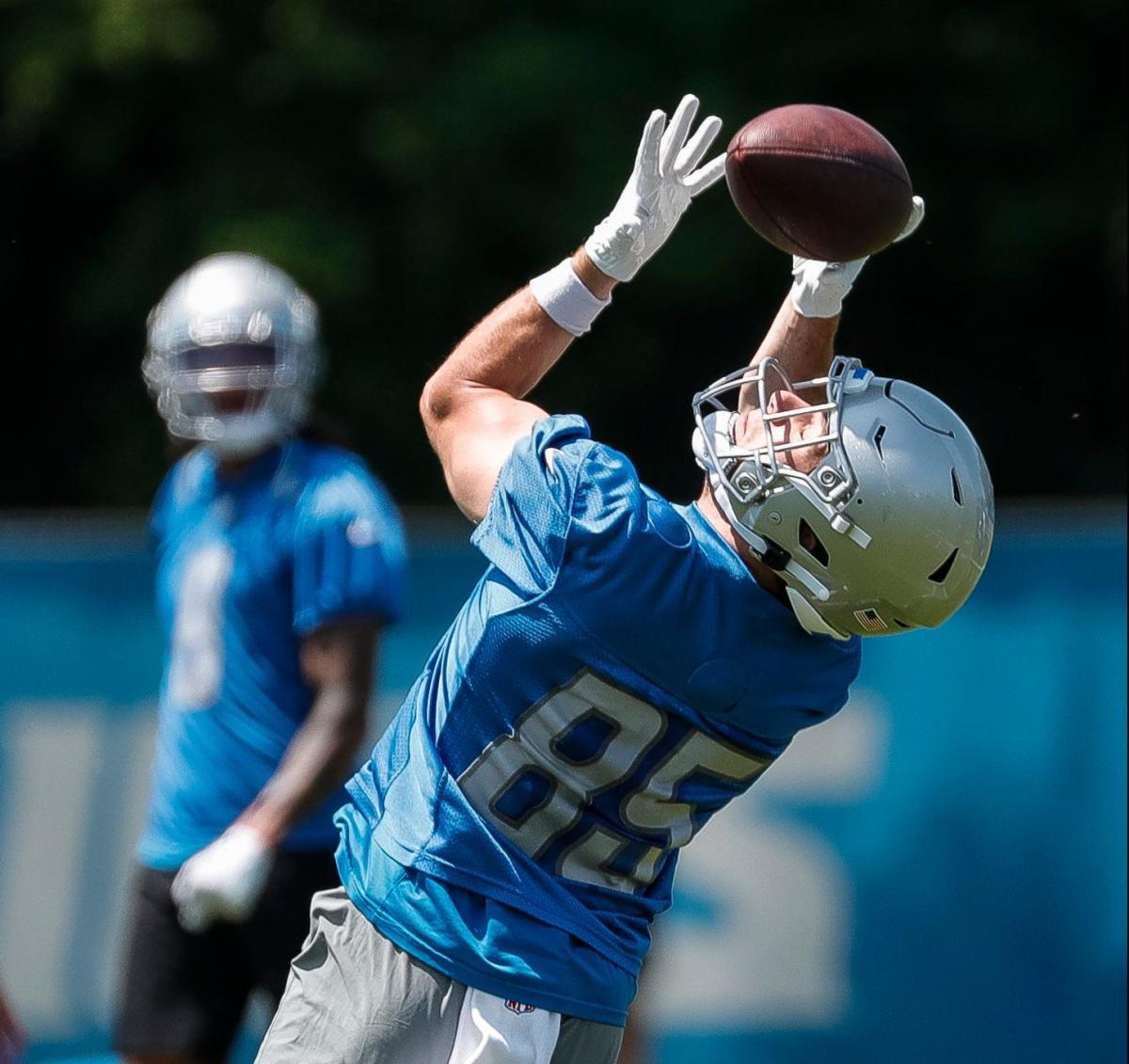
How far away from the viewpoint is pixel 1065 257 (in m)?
8.70

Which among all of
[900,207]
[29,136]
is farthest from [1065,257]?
[900,207]

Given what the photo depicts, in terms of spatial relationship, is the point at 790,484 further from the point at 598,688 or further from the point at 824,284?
the point at 824,284

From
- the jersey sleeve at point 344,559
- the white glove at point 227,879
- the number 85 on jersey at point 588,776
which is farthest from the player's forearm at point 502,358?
the white glove at point 227,879

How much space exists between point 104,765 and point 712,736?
3.05m

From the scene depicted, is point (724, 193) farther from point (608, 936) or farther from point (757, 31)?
point (608, 936)

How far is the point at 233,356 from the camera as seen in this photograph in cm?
472

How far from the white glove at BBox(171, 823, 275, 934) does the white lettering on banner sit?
1429 millimetres

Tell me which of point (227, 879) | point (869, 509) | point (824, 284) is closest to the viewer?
point (869, 509)

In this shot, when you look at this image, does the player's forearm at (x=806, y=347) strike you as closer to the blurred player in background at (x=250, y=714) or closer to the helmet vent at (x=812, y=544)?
the helmet vent at (x=812, y=544)

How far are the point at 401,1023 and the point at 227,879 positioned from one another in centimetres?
151

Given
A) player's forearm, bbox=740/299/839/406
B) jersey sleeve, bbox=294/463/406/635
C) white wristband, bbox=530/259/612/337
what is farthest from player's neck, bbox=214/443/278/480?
player's forearm, bbox=740/299/839/406

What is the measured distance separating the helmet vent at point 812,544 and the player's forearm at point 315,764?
1.84 metres

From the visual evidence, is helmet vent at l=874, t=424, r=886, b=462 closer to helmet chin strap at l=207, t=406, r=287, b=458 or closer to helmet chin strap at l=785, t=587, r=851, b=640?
helmet chin strap at l=785, t=587, r=851, b=640

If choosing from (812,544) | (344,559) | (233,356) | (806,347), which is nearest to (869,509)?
(812,544)
